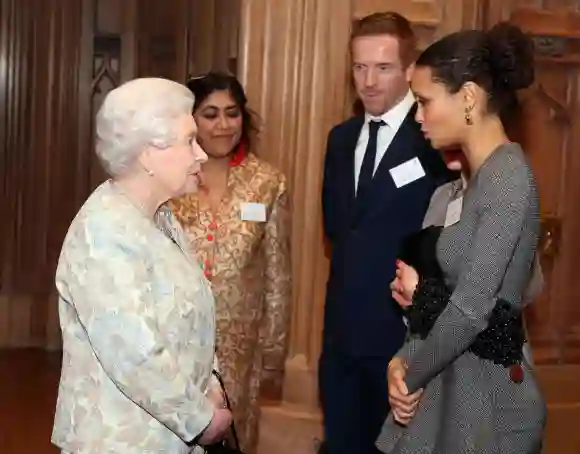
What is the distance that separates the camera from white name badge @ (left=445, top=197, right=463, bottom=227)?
2.24 m

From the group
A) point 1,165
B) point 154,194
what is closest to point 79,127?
point 1,165

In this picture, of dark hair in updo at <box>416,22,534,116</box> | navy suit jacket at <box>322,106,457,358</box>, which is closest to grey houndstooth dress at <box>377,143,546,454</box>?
dark hair in updo at <box>416,22,534,116</box>

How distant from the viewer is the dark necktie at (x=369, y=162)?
10.0 ft

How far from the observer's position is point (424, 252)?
2279 mm

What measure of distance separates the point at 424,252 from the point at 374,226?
29.2 inches

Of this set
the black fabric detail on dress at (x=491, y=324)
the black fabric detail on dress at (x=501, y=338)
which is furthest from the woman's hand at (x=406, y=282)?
the black fabric detail on dress at (x=501, y=338)

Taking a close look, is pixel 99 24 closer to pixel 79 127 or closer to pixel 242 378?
pixel 79 127

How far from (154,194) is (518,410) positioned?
0.92 metres

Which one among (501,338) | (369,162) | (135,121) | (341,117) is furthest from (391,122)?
(135,121)

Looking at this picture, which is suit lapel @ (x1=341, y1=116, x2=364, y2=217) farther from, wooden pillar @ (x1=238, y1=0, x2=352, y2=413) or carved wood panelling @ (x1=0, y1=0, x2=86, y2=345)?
carved wood panelling @ (x1=0, y1=0, x2=86, y2=345)

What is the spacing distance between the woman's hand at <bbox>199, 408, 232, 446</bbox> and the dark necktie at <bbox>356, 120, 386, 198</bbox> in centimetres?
116

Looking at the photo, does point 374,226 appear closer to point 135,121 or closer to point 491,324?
point 491,324

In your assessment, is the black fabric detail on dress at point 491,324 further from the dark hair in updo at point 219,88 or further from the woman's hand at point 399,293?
the dark hair in updo at point 219,88

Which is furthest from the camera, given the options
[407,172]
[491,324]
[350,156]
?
[350,156]
